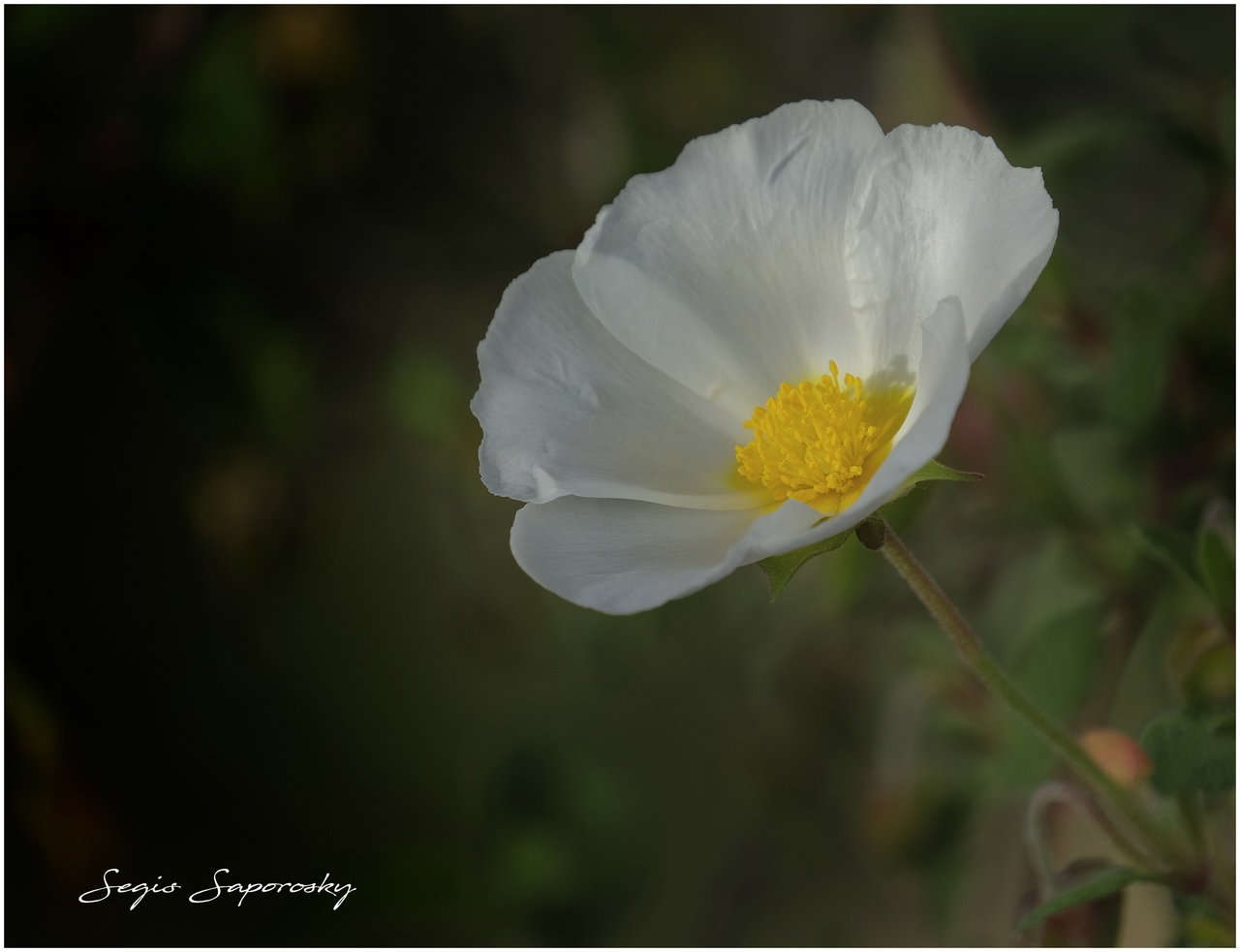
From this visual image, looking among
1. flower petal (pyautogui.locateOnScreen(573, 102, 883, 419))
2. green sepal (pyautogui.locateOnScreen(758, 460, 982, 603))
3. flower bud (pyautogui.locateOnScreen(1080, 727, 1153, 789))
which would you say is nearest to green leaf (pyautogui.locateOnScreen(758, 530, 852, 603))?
green sepal (pyautogui.locateOnScreen(758, 460, 982, 603))

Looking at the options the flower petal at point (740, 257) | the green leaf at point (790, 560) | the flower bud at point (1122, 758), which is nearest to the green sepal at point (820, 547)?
the green leaf at point (790, 560)

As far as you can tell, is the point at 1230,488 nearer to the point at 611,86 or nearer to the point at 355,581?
the point at 611,86

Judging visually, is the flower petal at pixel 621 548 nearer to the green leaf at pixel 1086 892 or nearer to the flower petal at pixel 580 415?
the flower petal at pixel 580 415

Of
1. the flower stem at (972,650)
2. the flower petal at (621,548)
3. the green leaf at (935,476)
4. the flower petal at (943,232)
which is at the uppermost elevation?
the flower petal at (943,232)

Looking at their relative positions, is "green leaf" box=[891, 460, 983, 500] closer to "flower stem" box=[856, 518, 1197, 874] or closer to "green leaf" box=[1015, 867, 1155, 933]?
"flower stem" box=[856, 518, 1197, 874]

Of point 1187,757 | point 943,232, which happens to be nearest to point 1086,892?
point 1187,757
